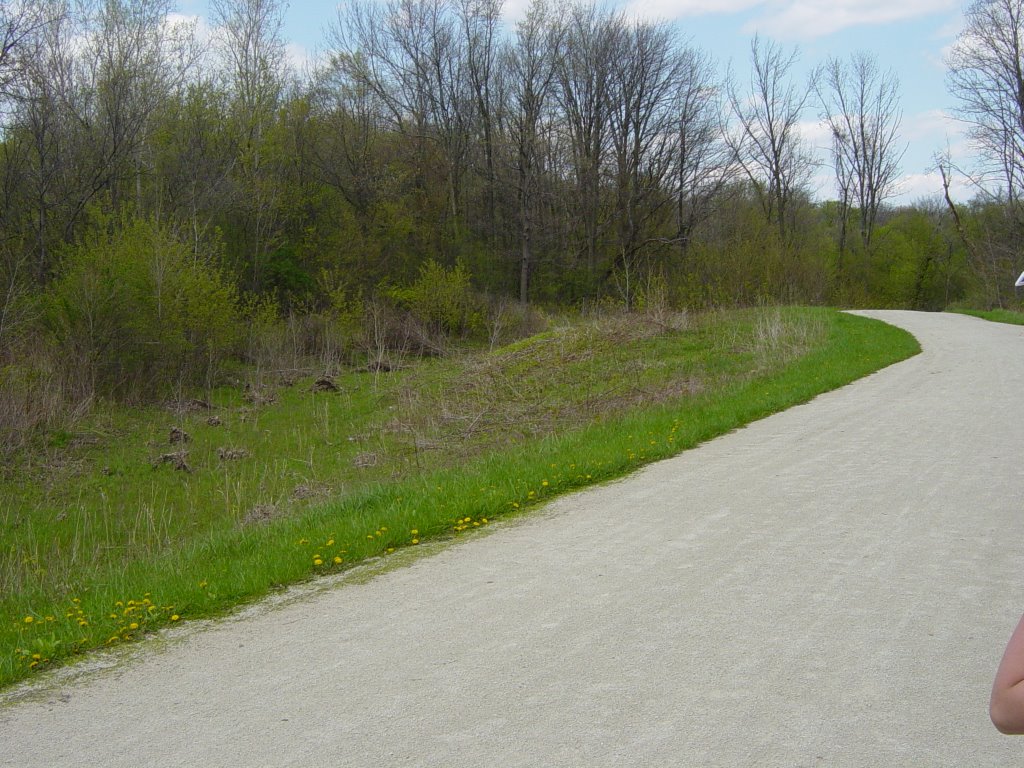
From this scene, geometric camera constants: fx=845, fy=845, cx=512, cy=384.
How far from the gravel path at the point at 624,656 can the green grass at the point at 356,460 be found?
28.8 inches

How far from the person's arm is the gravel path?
5.61ft

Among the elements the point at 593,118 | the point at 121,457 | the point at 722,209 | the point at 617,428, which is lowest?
the point at 121,457

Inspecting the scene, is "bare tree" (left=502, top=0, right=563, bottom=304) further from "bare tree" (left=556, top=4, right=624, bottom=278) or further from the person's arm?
the person's arm

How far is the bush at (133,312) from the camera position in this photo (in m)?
20.1

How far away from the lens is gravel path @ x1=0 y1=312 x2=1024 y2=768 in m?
3.59

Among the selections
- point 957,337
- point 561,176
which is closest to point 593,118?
point 561,176

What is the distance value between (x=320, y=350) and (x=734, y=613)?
28.5 m

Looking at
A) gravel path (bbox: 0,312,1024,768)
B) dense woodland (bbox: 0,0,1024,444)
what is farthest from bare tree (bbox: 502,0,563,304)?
gravel path (bbox: 0,312,1024,768)

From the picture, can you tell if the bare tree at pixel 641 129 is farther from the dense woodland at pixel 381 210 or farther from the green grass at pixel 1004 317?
the green grass at pixel 1004 317

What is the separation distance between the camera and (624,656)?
4.40 m

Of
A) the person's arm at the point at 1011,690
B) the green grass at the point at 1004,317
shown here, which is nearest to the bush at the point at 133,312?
the person's arm at the point at 1011,690

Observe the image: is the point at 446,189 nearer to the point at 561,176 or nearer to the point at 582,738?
the point at 561,176

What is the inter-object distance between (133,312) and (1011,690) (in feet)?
71.8

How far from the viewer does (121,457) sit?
53.1ft
